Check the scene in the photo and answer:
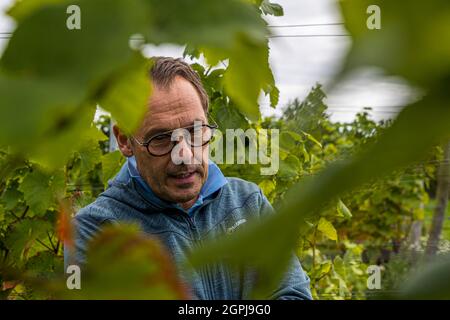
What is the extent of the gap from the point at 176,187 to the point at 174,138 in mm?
167

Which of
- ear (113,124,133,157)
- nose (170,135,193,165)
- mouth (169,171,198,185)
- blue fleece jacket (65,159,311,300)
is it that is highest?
ear (113,124,133,157)

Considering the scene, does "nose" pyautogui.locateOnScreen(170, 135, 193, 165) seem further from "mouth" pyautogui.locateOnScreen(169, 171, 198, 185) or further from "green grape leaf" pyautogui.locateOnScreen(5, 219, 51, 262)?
"green grape leaf" pyautogui.locateOnScreen(5, 219, 51, 262)

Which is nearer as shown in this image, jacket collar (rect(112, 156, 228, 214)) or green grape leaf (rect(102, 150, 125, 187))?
jacket collar (rect(112, 156, 228, 214))

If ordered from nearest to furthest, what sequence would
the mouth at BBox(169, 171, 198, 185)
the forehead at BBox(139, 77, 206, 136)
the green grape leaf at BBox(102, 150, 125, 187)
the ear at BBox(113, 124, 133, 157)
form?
1. the forehead at BBox(139, 77, 206, 136)
2. the mouth at BBox(169, 171, 198, 185)
3. the ear at BBox(113, 124, 133, 157)
4. the green grape leaf at BBox(102, 150, 125, 187)

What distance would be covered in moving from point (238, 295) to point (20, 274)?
1694 millimetres

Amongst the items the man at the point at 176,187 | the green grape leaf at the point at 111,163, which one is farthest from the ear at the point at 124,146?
the green grape leaf at the point at 111,163

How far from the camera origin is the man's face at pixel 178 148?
2.11m

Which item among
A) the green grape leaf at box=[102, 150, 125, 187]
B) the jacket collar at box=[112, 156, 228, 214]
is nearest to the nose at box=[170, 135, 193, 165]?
the jacket collar at box=[112, 156, 228, 214]

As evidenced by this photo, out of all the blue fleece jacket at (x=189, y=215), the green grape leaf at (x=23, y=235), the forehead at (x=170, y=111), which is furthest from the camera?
the green grape leaf at (x=23, y=235)

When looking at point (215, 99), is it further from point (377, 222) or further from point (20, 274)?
point (377, 222)

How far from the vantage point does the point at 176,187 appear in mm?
2230

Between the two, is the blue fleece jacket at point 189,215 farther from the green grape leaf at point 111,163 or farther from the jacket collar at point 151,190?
the green grape leaf at point 111,163

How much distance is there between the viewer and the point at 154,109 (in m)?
2.12

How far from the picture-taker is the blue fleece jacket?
1980 millimetres
